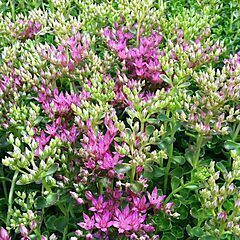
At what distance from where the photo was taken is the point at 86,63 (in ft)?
6.88

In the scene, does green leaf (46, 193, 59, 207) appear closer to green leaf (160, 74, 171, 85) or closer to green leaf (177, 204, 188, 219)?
green leaf (177, 204, 188, 219)

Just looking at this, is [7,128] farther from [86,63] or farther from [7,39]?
[7,39]

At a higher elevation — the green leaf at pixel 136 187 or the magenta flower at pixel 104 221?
the green leaf at pixel 136 187

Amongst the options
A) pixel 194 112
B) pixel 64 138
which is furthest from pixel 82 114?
pixel 194 112

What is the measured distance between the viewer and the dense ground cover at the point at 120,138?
61.9 inches

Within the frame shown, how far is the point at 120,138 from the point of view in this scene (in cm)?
161

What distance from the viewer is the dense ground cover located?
157cm

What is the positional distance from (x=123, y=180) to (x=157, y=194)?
5.1 inches

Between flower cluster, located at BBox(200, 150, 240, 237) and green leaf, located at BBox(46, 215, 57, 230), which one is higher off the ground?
flower cluster, located at BBox(200, 150, 240, 237)

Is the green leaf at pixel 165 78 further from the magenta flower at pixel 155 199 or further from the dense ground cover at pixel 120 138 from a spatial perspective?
the magenta flower at pixel 155 199

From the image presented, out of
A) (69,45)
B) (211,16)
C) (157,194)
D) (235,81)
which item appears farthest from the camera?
(211,16)

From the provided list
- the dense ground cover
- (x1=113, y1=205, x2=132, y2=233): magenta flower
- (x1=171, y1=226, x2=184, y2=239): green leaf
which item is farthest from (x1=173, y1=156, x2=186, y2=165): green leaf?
(x1=113, y1=205, x2=132, y2=233): magenta flower

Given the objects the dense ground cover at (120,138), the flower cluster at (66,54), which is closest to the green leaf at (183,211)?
the dense ground cover at (120,138)

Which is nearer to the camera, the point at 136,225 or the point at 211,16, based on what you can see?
the point at 136,225
